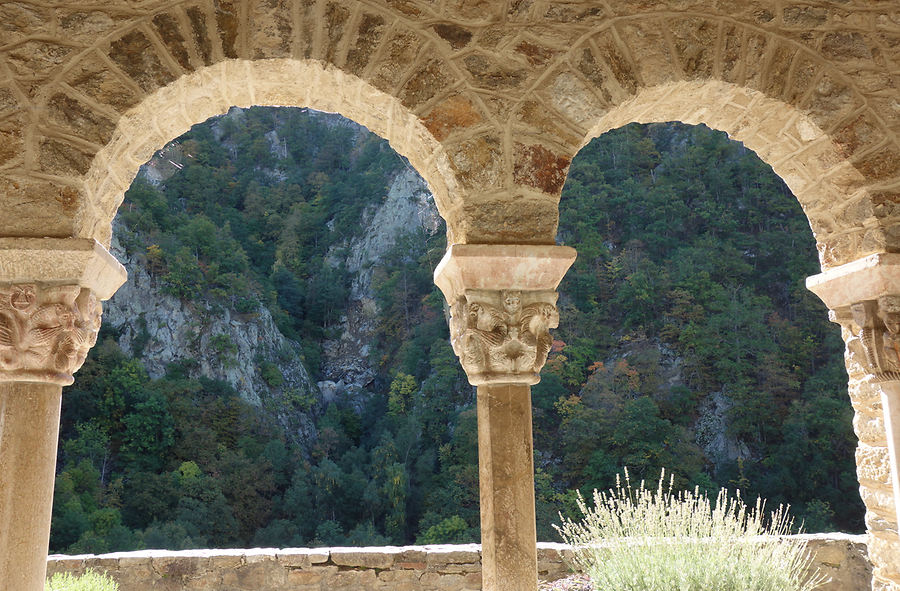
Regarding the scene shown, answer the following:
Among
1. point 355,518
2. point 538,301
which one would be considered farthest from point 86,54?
point 355,518

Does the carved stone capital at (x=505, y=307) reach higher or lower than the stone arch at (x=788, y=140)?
lower

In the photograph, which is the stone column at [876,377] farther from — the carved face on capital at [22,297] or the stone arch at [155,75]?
the carved face on capital at [22,297]

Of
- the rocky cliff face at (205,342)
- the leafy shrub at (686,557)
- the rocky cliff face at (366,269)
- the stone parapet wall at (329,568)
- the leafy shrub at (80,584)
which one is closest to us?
the leafy shrub at (686,557)

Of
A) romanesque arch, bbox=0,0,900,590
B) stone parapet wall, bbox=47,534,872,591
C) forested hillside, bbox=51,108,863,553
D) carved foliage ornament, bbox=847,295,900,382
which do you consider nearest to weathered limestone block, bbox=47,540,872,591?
stone parapet wall, bbox=47,534,872,591

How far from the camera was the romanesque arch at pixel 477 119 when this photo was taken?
6.70ft

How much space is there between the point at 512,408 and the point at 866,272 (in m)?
1.46

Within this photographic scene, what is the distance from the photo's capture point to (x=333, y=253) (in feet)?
56.1

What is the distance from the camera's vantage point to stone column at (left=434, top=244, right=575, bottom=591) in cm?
205

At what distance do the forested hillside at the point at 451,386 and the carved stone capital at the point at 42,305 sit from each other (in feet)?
26.0

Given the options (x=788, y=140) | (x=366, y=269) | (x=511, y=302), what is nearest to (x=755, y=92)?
(x=788, y=140)

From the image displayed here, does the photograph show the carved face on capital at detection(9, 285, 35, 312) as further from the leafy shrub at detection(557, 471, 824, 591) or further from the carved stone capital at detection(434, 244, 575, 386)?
the leafy shrub at detection(557, 471, 824, 591)

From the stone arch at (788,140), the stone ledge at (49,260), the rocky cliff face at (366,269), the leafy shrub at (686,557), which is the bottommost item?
the leafy shrub at (686,557)

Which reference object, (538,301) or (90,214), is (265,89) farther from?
(538,301)

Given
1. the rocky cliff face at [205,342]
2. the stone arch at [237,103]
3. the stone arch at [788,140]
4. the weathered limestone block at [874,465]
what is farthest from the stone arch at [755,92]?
the rocky cliff face at [205,342]
